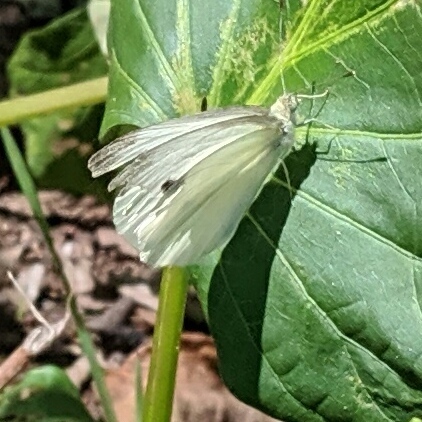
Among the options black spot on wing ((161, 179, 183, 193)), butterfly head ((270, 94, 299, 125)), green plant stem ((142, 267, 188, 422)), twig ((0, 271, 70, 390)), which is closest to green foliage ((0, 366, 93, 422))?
twig ((0, 271, 70, 390))

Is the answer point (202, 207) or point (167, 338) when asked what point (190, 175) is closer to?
point (202, 207)

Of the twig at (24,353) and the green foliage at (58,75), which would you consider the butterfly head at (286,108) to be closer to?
the twig at (24,353)

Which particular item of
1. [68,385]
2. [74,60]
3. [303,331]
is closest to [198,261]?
[303,331]

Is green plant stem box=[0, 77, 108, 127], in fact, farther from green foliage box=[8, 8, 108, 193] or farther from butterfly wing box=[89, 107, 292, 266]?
green foliage box=[8, 8, 108, 193]

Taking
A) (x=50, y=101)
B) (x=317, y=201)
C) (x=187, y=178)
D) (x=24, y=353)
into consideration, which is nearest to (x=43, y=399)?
(x=24, y=353)

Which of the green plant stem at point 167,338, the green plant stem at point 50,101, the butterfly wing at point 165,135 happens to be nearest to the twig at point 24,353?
the green plant stem at point 50,101

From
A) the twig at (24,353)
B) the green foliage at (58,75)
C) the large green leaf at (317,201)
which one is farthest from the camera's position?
the green foliage at (58,75)
